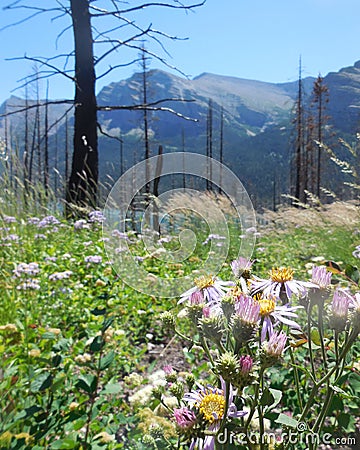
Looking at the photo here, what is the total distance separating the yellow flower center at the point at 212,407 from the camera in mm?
614

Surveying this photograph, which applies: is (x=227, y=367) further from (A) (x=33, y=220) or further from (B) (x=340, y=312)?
(A) (x=33, y=220)

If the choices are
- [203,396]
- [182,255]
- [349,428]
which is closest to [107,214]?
[182,255]

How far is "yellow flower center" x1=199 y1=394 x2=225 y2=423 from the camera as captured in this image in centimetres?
61

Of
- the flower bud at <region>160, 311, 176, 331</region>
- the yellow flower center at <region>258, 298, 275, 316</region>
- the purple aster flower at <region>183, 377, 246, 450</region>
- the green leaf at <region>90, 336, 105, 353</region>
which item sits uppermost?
the yellow flower center at <region>258, 298, 275, 316</region>

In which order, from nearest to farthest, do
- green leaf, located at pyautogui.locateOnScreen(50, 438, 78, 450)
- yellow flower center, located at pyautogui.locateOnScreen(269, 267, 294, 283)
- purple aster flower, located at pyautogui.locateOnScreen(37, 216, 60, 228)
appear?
yellow flower center, located at pyautogui.locateOnScreen(269, 267, 294, 283)
green leaf, located at pyautogui.locateOnScreen(50, 438, 78, 450)
purple aster flower, located at pyautogui.locateOnScreen(37, 216, 60, 228)

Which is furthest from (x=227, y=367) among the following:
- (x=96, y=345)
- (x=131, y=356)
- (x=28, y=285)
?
(x=28, y=285)

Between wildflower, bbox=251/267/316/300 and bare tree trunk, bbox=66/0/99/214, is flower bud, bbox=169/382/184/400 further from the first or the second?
bare tree trunk, bbox=66/0/99/214

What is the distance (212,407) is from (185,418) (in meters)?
0.05

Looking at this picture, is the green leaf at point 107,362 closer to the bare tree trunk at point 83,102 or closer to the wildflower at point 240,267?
the wildflower at point 240,267

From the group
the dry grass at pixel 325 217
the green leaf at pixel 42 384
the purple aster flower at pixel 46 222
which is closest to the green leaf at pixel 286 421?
the green leaf at pixel 42 384

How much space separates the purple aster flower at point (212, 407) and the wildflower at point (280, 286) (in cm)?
19

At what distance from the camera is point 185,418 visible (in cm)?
60

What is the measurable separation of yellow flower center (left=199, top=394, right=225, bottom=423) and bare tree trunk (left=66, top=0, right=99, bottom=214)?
17.9ft

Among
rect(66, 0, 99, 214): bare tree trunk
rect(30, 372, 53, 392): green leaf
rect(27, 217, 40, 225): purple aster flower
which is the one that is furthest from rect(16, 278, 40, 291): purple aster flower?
rect(66, 0, 99, 214): bare tree trunk
